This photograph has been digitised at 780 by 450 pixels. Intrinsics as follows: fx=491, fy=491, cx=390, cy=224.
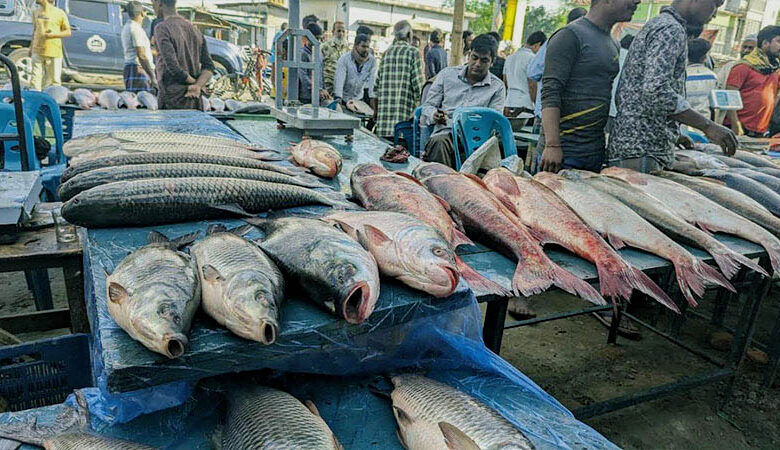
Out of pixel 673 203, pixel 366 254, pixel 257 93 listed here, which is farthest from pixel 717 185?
pixel 257 93

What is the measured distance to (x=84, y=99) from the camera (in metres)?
6.52

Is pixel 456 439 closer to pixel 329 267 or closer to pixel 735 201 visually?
pixel 329 267

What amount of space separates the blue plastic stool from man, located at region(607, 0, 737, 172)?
1496mm

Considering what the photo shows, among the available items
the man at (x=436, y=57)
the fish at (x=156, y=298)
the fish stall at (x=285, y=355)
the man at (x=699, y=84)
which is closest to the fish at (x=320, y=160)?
the fish stall at (x=285, y=355)

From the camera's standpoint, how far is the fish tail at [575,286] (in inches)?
→ 81.5

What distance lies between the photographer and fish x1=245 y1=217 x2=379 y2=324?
4.82 feet

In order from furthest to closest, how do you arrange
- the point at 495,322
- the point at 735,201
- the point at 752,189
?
the point at 752,189, the point at 735,201, the point at 495,322

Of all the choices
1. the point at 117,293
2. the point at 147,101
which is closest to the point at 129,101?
the point at 147,101

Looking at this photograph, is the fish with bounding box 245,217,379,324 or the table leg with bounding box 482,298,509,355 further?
the table leg with bounding box 482,298,509,355

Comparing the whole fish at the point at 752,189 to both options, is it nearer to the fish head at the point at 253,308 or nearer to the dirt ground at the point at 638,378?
the dirt ground at the point at 638,378

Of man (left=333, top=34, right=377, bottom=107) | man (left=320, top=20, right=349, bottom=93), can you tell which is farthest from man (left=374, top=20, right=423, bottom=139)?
man (left=320, top=20, right=349, bottom=93)

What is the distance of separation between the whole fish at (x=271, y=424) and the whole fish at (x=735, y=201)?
308 cm

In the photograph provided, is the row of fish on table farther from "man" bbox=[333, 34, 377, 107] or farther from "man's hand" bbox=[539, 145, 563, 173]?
"man" bbox=[333, 34, 377, 107]

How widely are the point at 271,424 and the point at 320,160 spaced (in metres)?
2.17
